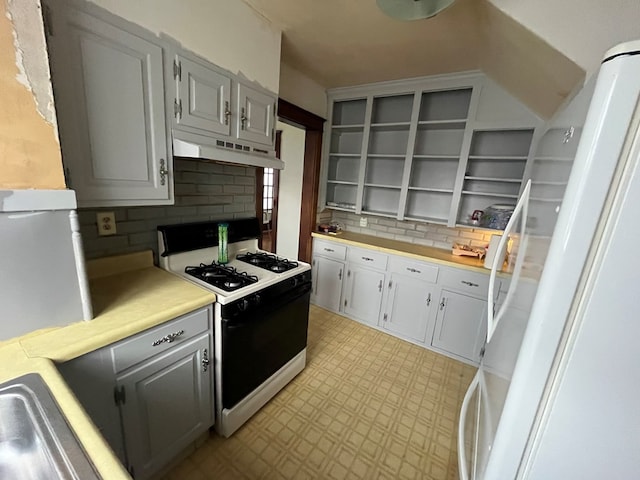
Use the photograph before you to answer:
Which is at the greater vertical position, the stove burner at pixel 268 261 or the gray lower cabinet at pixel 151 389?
the stove burner at pixel 268 261

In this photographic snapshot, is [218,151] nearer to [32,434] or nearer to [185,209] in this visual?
[185,209]

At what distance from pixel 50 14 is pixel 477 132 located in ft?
9.24

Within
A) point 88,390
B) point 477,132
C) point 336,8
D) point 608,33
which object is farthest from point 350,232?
point 88,390

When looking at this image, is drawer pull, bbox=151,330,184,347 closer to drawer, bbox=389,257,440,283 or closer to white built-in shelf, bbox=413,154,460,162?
drawer, bbox=389,257,440,283

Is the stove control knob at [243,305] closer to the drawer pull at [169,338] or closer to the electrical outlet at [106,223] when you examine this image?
the drawer pull at [169,338]

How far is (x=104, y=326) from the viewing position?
101 cm

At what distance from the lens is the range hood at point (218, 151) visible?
4.31ft

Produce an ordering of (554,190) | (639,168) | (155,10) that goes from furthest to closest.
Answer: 1. (155,10)
2. (554,190)
3. (639,168)

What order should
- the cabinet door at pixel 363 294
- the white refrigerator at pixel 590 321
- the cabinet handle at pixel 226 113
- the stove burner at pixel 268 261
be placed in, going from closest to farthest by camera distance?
the white refrigerator at pixel 590 321 → the cabinet handle at pixel 226 113 → the stove burner at pixel 268 261 → the cabinet door at pixel 363 294

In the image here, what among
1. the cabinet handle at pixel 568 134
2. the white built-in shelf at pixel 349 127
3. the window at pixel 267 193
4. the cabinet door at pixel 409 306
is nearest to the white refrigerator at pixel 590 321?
the cabinet handle at pixel 568 134

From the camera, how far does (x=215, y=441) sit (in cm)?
155

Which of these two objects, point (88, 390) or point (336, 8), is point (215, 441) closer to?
point (88, 390)

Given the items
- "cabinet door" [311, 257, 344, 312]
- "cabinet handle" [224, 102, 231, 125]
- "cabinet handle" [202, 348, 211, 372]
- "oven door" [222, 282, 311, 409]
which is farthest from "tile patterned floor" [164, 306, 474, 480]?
"cabinet handle" [224, 102, 231, 125]

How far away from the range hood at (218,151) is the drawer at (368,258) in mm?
1349
